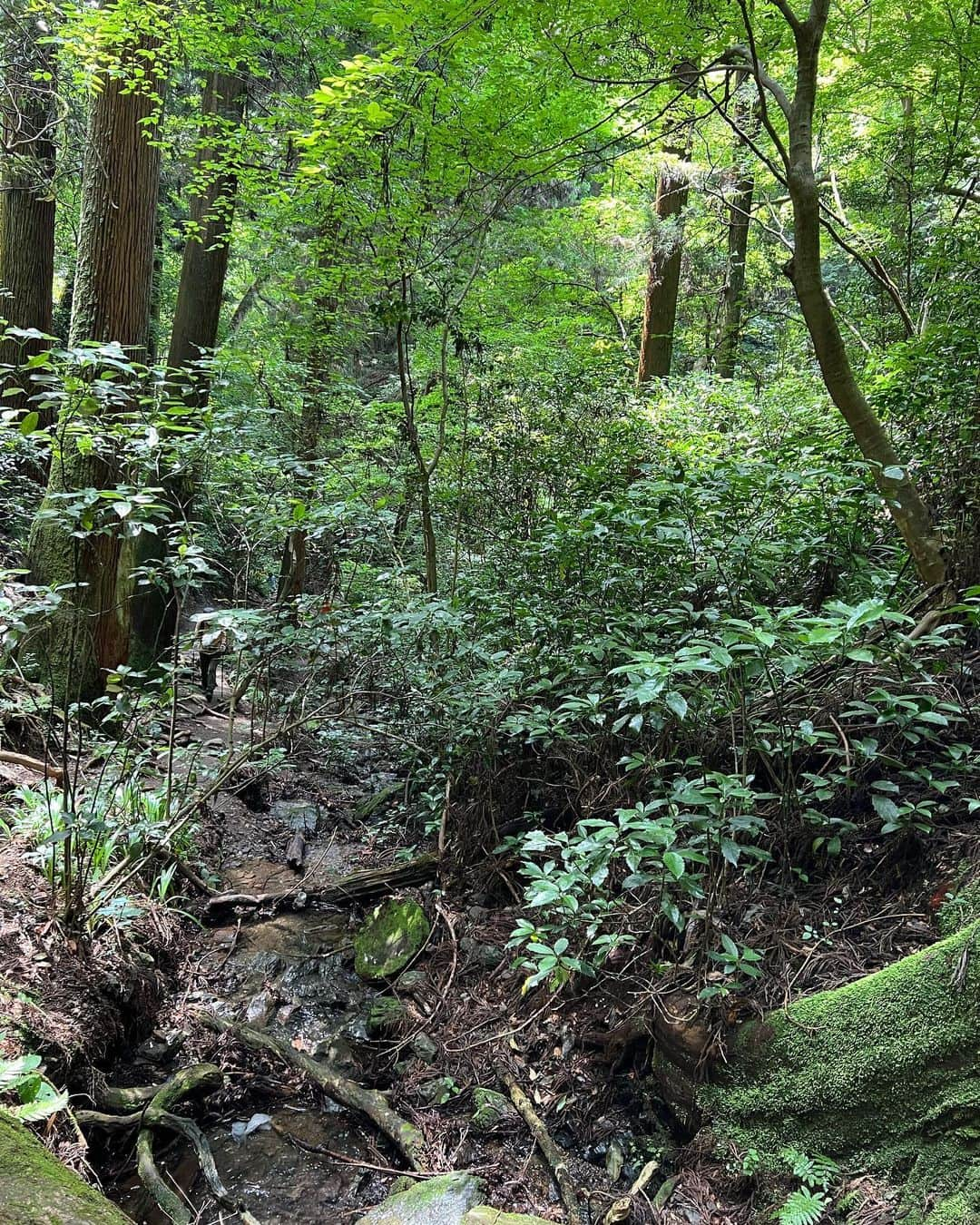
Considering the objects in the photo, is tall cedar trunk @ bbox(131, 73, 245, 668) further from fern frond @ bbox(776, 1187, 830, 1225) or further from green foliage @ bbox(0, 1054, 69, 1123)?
fern frond @ bbox(776, 1187, 830, 1225)

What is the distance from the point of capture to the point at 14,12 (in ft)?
22.9

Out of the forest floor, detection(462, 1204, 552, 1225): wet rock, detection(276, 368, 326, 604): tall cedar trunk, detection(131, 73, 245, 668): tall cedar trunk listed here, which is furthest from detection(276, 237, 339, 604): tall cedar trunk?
detection(462, 1204, 552, 1225): wet rock

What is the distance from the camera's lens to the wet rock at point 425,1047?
3379mm

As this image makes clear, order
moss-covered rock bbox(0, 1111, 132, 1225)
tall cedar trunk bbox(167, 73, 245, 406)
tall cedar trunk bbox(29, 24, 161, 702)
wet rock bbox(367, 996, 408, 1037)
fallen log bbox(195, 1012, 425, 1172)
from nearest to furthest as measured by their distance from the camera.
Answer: moss-covered rock bbox(0, 1111, 132, 1225) → fallen log bbox(195, 1012, 425, 1172) → wet rock bbox(367, 996, 408, 1037) → tall cedar trunk bbox(29, 24, 161, 702) → tall cedar trunk bbox(167, 73, 245, 406)

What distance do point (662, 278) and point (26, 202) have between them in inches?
314

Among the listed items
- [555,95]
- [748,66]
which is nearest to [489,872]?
[748,66]

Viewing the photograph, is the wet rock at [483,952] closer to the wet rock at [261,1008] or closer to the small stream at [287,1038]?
the small stream at [287,1038]

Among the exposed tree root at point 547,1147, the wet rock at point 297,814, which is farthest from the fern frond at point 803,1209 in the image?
the wet rock at point 297,814

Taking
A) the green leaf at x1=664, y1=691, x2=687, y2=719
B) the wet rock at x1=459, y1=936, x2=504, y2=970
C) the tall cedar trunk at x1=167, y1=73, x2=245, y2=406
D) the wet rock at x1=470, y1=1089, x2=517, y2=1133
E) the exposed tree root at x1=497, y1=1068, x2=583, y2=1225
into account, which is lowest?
the wet rock at x1=470, y1=1089, x2=517, y2=1133

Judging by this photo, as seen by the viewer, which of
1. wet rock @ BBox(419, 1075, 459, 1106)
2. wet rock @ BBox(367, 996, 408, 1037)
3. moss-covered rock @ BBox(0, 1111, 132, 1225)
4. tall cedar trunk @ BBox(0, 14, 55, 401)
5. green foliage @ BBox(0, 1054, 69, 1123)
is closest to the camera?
moss-covered rock @ BBox(0, 1111, 132, 1225)

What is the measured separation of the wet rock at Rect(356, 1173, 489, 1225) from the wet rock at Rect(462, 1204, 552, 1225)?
0.06 meters

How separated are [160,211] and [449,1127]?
12059mm

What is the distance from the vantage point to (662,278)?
8.52 meters

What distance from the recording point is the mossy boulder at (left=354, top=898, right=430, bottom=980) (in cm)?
406
